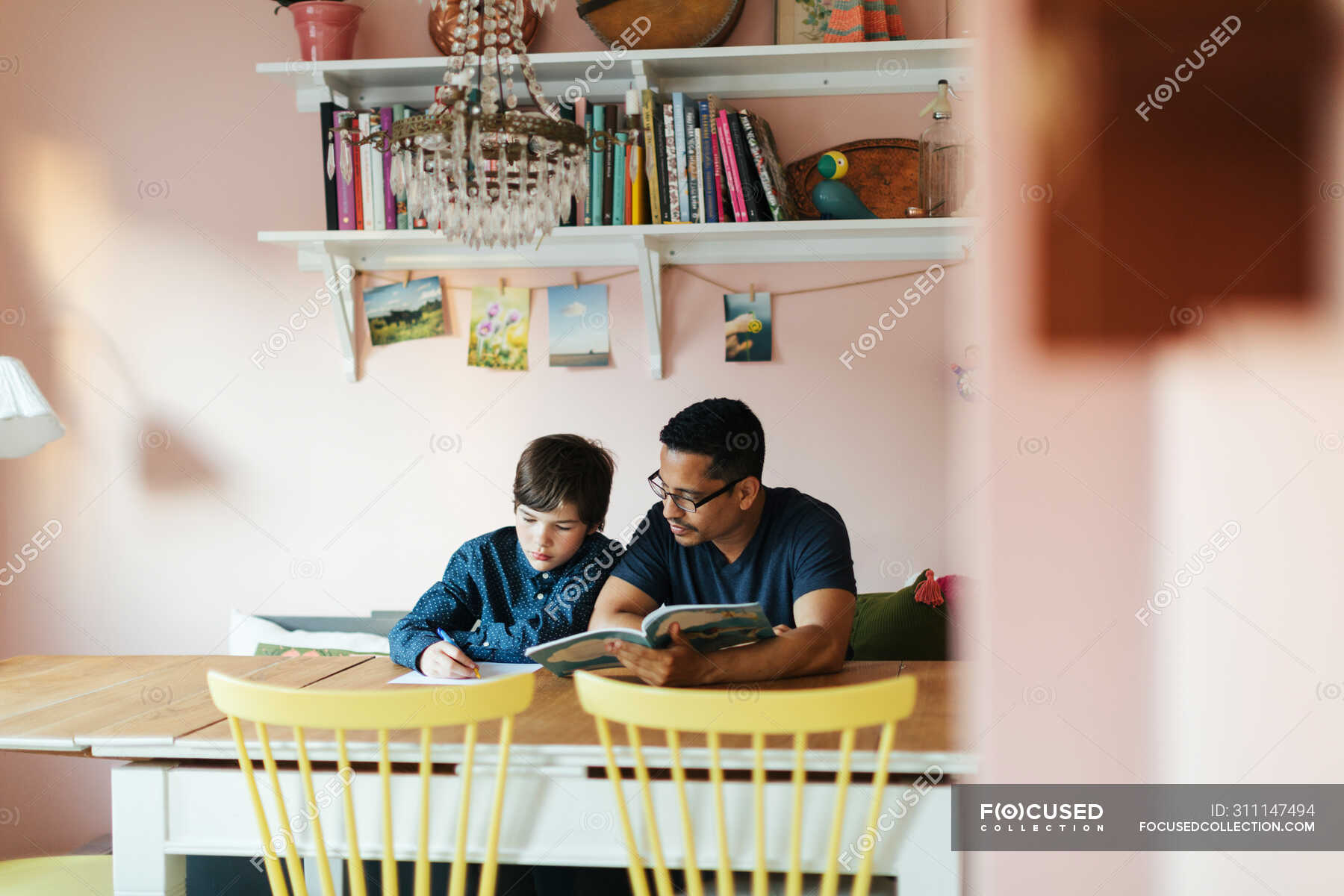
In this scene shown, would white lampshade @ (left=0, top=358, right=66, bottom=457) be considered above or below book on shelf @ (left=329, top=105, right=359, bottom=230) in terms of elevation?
below

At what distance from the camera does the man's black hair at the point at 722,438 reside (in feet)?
6.46

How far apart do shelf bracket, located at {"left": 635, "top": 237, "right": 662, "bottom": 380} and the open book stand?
1.15 metres

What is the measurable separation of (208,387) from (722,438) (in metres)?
1.66

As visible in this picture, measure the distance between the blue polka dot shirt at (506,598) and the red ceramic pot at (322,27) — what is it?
1.37m

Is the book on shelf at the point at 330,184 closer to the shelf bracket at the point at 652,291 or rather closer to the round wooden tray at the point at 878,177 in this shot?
the shelf bracket at the point at 652,291

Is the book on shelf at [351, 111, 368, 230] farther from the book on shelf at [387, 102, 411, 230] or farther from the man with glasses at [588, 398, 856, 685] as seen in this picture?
the man with glasses at [588, 398, 856, 685]

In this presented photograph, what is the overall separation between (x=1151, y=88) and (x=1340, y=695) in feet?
0.38

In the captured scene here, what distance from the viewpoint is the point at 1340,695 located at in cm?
19

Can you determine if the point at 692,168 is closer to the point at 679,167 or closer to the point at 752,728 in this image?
the point at 679,167

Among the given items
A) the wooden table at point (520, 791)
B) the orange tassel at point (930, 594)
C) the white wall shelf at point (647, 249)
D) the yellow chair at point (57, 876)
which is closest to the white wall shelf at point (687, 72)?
the white wall shelf at point (647, 249)

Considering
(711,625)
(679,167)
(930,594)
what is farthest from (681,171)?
(711,625)

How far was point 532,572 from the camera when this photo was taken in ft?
6.79

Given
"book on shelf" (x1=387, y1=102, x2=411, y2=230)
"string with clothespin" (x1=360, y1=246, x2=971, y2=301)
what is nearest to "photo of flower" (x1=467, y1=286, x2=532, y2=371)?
"string with clothespin" (x1=360, y1=246, x2=971, y2=301)

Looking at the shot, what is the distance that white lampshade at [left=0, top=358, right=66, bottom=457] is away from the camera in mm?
2377
